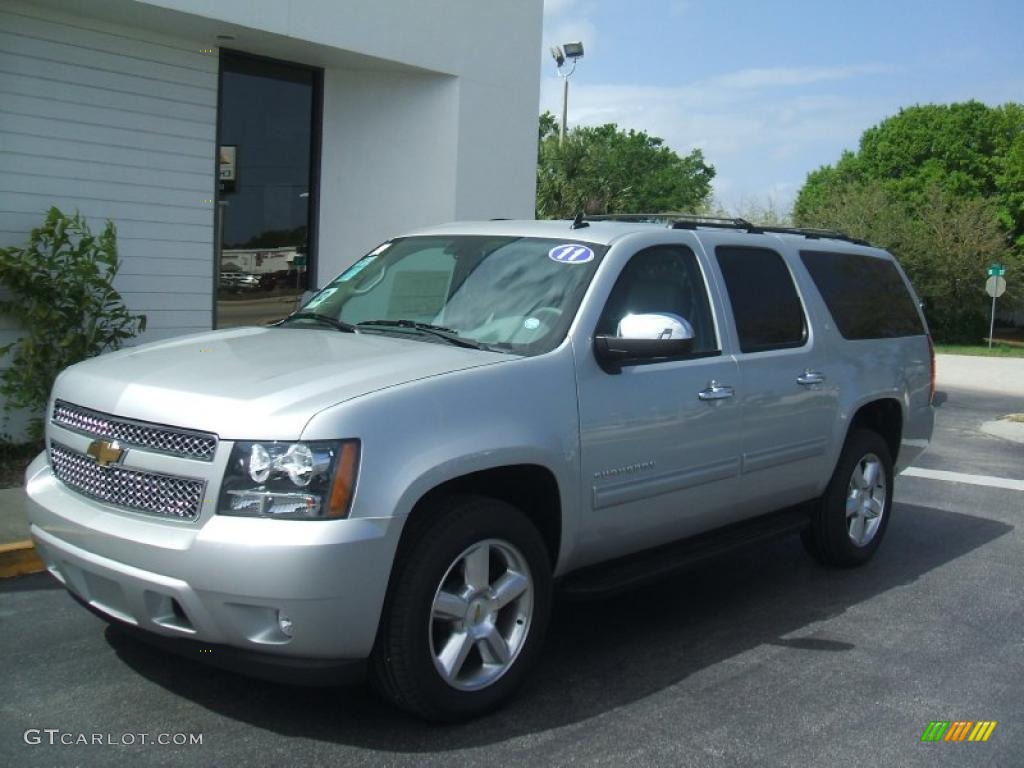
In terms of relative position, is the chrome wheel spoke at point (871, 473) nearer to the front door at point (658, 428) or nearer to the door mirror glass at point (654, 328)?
the front door at point (658, 428)

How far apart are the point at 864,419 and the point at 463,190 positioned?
6.08 metres

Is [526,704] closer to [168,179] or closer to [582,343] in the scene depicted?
[582,343]

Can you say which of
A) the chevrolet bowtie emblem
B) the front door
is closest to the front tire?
the front door

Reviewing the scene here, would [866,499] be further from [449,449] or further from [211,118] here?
[211,118]

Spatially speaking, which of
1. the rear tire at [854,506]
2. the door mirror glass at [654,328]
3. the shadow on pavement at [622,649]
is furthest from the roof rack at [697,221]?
the shadow on pavement at [622,649]

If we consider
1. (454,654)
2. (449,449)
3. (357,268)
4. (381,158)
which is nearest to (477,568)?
(454,654)

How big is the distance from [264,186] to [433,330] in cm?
689

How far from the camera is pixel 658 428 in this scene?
15.3ft

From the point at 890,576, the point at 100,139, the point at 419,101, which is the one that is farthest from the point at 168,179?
the point at 890,576

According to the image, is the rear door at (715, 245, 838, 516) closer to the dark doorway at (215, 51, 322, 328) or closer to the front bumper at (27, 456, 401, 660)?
the front bumper at (27, 456, 401, 660)

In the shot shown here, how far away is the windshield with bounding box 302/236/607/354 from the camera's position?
4520 mm

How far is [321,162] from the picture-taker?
37.4 ft

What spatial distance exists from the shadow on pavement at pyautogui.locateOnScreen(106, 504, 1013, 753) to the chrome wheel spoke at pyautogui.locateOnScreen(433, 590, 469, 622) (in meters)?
0.43

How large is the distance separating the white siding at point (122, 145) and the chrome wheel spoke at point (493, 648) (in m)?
6.07
